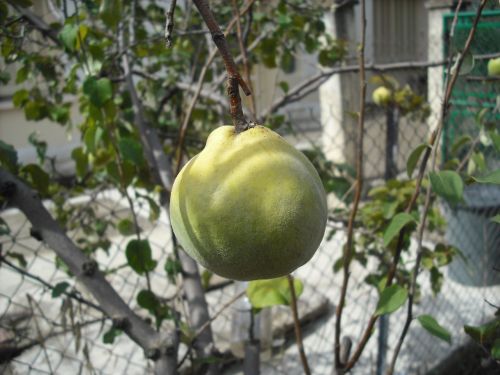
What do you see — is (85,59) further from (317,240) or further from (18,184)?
(317,240)

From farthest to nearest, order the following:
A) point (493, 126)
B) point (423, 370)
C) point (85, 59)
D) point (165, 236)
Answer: point (165, 236) → point (423, 370) → point (493, 126) → point (85, 59)

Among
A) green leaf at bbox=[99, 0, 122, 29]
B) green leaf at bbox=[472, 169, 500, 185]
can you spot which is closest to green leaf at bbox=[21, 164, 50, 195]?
green leaf at bbox=[99, 0, 122, 29]

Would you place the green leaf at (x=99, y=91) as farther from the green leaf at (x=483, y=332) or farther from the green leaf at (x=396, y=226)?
the green leaf at (x=483, y=332)

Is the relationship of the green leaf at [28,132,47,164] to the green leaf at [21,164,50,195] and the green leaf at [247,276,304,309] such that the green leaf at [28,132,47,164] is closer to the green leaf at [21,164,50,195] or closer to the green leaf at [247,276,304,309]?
the green leaf at [21,164,50,195]

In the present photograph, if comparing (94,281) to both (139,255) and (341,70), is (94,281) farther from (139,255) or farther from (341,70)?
(341,70)

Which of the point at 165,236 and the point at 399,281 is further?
the point at 165,236

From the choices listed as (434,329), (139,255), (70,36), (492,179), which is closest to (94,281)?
(139,255)

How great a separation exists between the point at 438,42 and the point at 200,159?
3.26 meters

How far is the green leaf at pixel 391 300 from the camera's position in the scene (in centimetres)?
83

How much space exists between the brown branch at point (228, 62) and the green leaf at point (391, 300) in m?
0.48

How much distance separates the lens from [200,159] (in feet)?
1.75

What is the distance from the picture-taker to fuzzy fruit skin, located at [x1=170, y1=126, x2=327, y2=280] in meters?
0.48

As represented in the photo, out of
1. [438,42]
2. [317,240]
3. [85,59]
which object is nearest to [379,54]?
[438,42]

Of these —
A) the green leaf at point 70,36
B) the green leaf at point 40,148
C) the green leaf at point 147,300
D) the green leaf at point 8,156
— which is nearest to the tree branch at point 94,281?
the green leaf at point 8,156
